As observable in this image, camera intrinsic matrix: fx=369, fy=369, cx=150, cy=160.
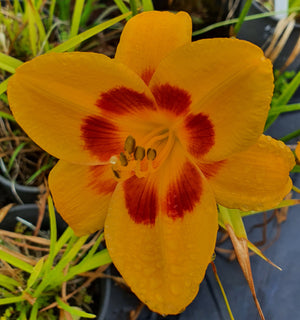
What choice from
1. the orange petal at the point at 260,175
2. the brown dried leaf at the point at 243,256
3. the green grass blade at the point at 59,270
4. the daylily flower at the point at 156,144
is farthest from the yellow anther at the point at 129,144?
the green grass blade at the point at 59,270

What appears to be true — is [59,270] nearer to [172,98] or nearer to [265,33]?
[172,98]

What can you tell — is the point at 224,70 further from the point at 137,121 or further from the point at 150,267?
the point at 150,267

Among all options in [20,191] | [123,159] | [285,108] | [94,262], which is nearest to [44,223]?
[20,191]

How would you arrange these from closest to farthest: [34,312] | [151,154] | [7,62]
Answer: [151,154] < [7,62] < [34,312]

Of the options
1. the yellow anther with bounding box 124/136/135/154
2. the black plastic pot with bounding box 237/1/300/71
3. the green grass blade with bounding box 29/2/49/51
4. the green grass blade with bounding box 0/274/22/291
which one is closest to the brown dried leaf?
the yellow anther with bounding box 124/136/135/154

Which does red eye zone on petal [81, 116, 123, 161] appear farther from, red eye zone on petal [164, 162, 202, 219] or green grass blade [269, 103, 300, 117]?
green grass blade [269, 103, 300, 117]
